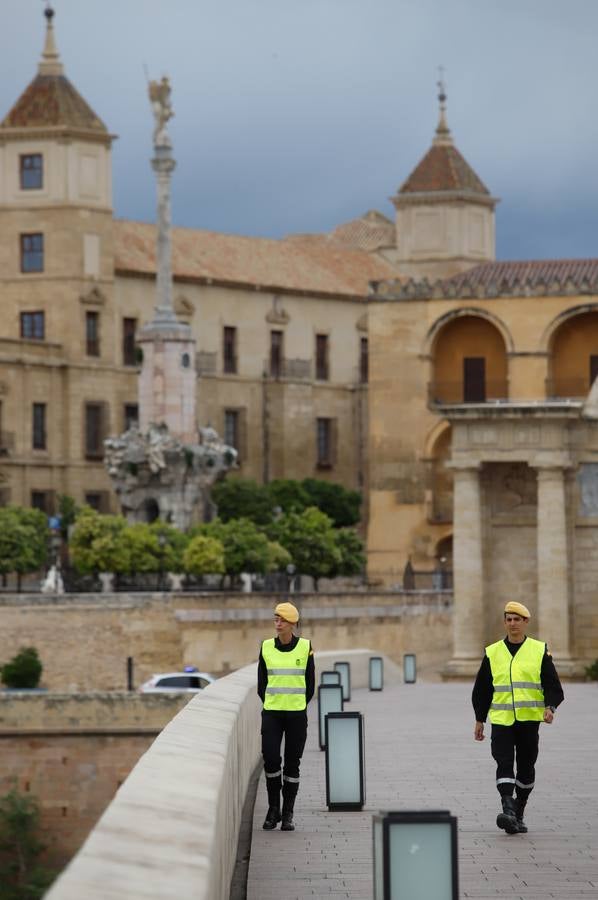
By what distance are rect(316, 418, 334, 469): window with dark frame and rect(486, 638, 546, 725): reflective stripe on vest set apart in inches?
2965

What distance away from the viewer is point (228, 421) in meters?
87.1

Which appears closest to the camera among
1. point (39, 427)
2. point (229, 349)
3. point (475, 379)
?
point (39, 427)

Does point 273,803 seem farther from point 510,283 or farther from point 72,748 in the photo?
point 510,283

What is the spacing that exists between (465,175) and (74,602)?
3716 centimetres

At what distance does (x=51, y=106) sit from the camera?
80500mm

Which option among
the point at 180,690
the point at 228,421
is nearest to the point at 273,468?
the point at 228,421

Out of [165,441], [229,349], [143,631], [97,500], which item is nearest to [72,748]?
[143,631]

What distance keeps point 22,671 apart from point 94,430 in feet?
73.1

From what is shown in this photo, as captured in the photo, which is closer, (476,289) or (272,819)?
(272,819)

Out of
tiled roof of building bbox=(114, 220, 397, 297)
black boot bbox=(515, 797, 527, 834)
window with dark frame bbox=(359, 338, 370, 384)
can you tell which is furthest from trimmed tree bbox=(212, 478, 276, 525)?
black boot bbox=(515, 797, 527, 834)

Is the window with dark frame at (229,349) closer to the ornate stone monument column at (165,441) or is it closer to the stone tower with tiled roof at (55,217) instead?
the stone tower with tiled roof at (55,217)

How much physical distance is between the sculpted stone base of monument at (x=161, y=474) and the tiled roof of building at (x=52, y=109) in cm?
1252

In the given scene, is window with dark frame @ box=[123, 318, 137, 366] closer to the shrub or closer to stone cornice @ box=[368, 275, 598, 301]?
stone cornice @ box=[368, 275, 598, 301]

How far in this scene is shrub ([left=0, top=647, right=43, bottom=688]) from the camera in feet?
195
